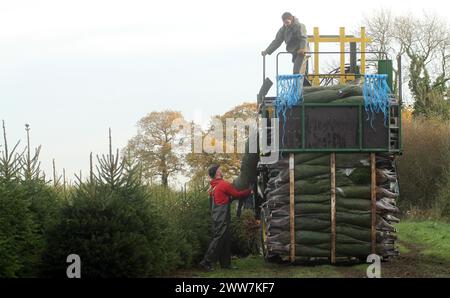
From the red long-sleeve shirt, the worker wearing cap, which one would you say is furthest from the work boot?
the worker wearing cap

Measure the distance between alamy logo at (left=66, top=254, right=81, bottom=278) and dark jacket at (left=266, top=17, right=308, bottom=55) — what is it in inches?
247

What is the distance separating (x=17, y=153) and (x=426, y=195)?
27250 mm

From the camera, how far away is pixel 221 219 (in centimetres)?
1459

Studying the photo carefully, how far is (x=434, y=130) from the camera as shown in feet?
129

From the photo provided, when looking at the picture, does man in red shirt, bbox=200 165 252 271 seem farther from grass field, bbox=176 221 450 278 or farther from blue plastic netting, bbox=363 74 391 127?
blue plastic netting, bbox=363 74 391 127

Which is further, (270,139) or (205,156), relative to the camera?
(205,156)

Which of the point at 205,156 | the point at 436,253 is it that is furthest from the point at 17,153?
Answer: the point at 205,156

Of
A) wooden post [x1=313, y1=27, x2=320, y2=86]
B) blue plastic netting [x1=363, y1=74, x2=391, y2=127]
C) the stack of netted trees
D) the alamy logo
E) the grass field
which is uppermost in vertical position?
wooden post [x1=313, y1=27, x2=320, y2=86]

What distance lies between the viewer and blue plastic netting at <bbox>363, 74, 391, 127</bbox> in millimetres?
14164

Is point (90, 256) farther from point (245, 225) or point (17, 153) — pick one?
point (245, 225)

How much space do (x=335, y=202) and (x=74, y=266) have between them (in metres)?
4.92

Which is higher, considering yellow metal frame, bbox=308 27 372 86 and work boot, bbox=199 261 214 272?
yellow metal frame, bbox=308 27 372 86

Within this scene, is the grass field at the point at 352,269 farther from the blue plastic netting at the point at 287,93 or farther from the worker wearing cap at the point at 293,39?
the worker wearing cap at the point at 293,39

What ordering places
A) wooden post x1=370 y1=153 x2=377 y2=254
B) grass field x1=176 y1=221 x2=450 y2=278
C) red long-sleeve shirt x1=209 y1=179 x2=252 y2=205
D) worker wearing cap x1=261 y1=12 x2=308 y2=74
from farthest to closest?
1. worker wearing cap x1=261 y1=12 x2=308 y2=74
2. red long-sleeve shirt x1=209 y1=179 x2=252 y2=205
3. wooden post x1=370 y1=153 x2=377 y2=254
4. grass field x1=176 y1=221 x2=450 y2=278
